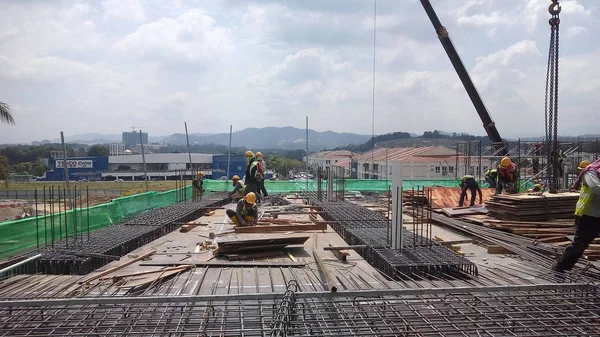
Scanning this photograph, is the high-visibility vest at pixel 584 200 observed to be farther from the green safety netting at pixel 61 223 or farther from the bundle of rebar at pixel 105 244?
the green safety netting at pixel 61 223

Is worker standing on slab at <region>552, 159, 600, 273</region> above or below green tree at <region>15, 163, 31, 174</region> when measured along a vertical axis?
above

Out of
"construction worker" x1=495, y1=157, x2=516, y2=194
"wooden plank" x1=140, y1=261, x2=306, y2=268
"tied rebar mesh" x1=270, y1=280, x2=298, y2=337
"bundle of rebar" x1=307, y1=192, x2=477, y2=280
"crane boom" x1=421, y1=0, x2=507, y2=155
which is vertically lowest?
"wooden plank" x1=140, y1=261, x2=306, y2=268

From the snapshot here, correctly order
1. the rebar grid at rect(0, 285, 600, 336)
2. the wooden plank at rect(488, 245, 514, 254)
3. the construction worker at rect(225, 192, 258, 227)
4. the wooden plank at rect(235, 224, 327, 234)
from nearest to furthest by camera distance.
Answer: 1. the rebar grid at rect(0, 285, 600, 336)
2. the wooden plank at rect(488, 245, 514, 254)
3. the wooden plank at rect(235, 224, 327, 234)
4. the construction worker at rect(225, 192, 258, 227)

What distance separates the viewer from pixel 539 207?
995cm

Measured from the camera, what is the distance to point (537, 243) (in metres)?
8.26

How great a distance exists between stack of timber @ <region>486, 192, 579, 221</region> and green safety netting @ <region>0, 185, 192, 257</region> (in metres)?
8.45

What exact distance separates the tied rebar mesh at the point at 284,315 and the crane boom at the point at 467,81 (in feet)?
49.6

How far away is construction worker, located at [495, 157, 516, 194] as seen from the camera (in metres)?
13.4

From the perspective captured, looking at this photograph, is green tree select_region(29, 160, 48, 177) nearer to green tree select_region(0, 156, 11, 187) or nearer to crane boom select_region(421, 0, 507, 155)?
green tree select_region(0, 156, 11, 187)

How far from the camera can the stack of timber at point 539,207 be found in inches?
390

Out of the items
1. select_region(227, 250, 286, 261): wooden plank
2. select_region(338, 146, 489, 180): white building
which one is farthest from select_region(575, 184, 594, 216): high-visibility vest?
select_region(338, 146, 489, 180): white building

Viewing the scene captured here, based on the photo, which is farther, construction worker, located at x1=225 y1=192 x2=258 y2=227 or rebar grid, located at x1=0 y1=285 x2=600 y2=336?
construction worker, located at x1=225 y1=192 x2=258 y2=227

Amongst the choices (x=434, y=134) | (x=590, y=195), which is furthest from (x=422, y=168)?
(x=434, y=134)

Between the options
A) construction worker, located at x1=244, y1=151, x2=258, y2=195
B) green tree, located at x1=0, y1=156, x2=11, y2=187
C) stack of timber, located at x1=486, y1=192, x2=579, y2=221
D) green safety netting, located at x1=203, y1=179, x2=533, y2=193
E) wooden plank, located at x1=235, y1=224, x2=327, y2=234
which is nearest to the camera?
stack of timber, located at x1=486, y1=192, x2=579, y2=221
